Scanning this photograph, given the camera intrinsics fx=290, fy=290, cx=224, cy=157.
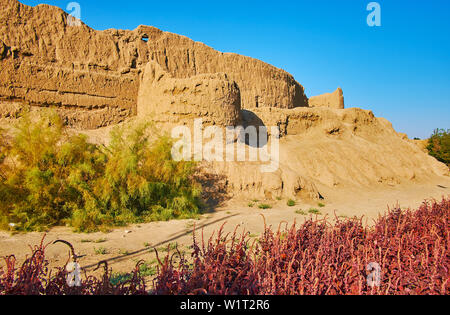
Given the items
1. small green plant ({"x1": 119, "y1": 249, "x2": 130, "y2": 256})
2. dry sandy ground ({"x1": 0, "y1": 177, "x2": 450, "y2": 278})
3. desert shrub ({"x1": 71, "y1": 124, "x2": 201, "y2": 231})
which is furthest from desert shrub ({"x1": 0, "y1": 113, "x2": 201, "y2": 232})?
small green plant ({"x1": 119, "y1": 249, "x2": 130, "y2": 256})

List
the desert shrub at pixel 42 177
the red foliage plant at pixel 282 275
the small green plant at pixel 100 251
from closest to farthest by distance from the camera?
the red foliage plant at pixel 282 275
the small green plant at pixel 100 251
the desert shrub at pixel 42 177

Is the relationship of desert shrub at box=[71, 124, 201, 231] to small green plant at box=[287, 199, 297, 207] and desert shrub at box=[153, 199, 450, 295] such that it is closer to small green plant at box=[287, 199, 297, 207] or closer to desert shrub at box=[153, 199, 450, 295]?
small green plant at box=[287, 199, 297, 207]

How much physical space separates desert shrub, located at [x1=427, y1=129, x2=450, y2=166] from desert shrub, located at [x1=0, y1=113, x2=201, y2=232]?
28.1 meters

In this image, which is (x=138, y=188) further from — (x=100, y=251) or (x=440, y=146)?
(x=440, y=146)

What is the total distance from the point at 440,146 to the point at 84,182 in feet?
106

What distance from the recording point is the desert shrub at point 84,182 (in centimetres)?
694

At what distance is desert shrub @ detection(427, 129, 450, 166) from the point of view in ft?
89.1

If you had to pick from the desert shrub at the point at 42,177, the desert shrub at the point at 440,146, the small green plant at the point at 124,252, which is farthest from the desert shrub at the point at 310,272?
the desert shrub at the point at 440,146

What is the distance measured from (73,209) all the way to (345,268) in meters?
6.74

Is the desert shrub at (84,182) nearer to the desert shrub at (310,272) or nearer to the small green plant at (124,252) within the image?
the small green plant at (124,252)

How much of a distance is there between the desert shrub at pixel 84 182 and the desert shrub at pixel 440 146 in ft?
92.1
